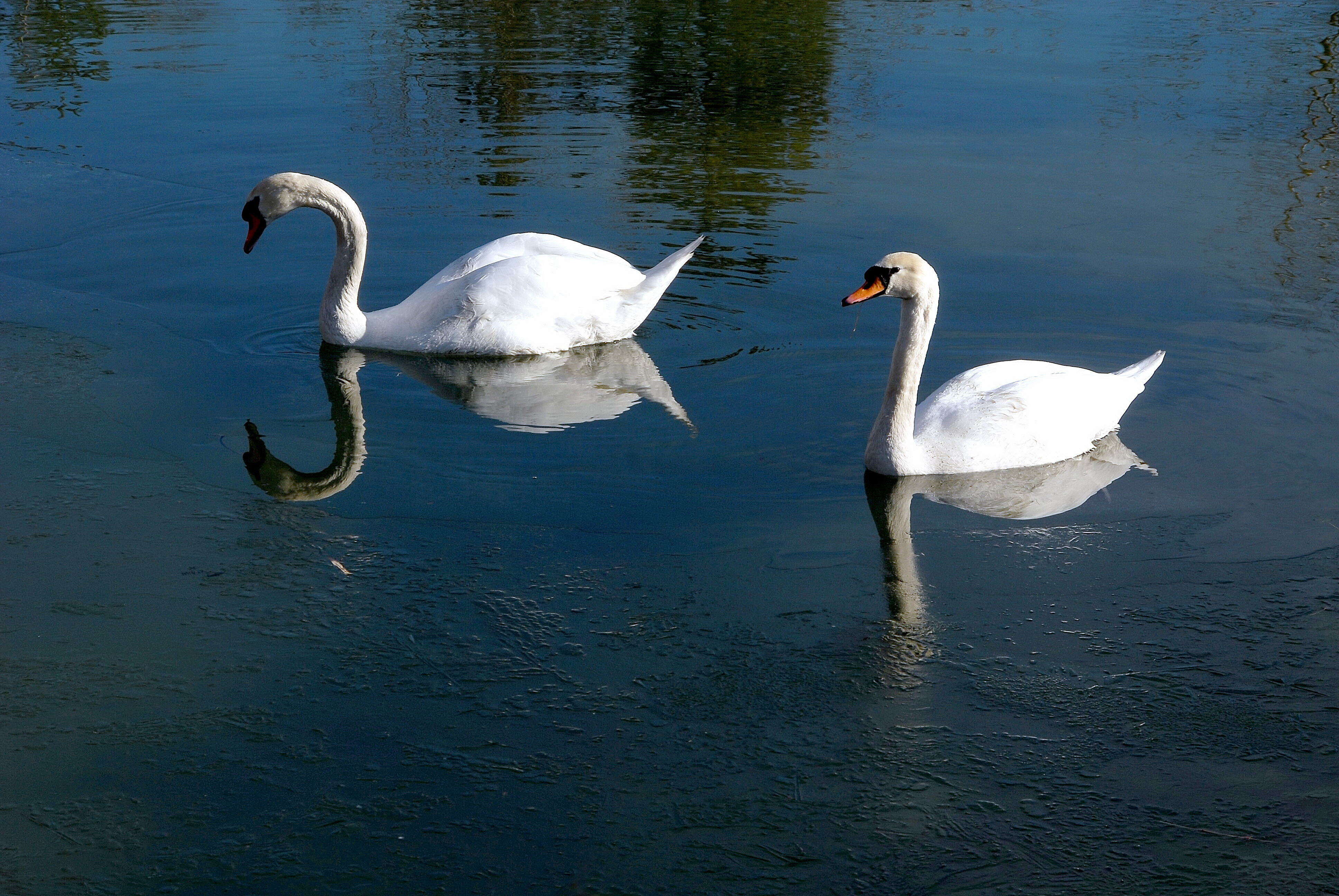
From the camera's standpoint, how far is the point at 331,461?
6719mm

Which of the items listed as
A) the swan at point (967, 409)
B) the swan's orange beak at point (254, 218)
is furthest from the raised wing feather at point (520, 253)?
the swan at point (967, 409)

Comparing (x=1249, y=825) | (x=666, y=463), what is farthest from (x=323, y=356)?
(x=1249, y=825)

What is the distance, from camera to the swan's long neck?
635cm

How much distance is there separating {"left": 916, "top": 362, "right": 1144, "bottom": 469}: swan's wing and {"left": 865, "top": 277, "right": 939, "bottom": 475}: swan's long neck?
0.14 metres

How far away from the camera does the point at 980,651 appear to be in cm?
508

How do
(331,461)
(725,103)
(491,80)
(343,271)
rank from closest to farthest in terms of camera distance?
(331,461) < (343,271) < (725,103) < (491,80)

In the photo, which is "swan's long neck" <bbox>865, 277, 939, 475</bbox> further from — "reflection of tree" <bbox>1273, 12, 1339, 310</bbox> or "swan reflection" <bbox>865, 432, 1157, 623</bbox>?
"reflection of tree" <bbox>1273, 12, 1339, 310</bbox>

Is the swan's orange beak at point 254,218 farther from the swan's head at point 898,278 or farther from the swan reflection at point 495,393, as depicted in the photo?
the swan's head at point 898,278

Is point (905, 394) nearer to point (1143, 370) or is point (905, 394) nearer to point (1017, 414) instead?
point (1017, 414)

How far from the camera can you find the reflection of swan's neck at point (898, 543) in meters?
5.41

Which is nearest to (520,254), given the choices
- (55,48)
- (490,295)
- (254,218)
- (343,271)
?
(490,295)

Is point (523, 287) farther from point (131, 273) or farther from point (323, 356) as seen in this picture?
point (131, 273)

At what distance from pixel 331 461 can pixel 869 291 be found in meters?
2.70

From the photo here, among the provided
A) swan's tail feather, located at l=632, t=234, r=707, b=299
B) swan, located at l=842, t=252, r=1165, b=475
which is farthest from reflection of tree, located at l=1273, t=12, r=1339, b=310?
swan's tail feather, located at l=632, t=234, r=707, b=299
